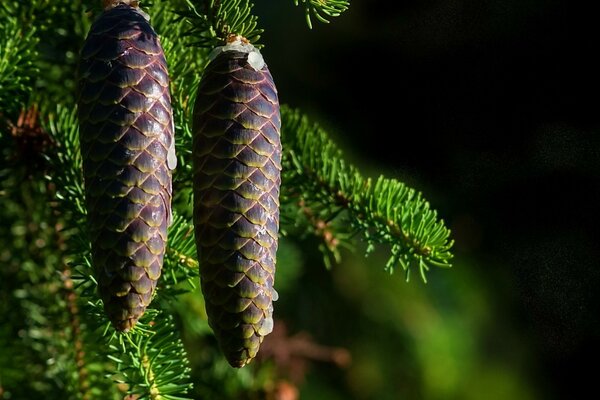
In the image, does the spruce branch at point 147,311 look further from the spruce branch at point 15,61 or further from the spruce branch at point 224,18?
the spruce branch at point 224,18

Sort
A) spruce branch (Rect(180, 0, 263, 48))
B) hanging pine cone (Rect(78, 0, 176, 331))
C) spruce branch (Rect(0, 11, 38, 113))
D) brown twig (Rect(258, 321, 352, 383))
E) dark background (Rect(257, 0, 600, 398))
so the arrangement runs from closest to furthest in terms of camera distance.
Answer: hanging pine cone (Rect(78, 0, 176, 331))
spruce branch (Rect(180, 0, 263, 48))
spruce branch (Rect(0, 11, 38, 113))
brown twig (Rect(258, 321, 352, 383))
dark background (Rect(257, 0, 600, 398))

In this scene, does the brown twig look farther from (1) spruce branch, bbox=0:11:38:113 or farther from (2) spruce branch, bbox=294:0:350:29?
(2) spruce branch, bbox=294:0:350:29

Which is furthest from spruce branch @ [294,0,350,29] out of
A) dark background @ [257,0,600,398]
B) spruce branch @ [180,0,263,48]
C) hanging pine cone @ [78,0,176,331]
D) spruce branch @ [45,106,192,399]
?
dark background @ [257,0,600,398]

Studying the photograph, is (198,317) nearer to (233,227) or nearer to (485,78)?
(233,227)

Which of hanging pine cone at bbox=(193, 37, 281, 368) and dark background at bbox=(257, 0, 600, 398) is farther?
dark background at bbox=(257, 0, 600, 398)

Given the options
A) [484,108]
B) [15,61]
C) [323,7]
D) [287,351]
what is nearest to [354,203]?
[323,7]

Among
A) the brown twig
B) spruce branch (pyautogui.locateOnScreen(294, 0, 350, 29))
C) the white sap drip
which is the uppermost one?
spruce branch (pyautogui.locateOnScreen(294, 0, 350, 29))

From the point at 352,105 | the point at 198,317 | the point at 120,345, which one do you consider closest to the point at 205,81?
the point at 120,345
